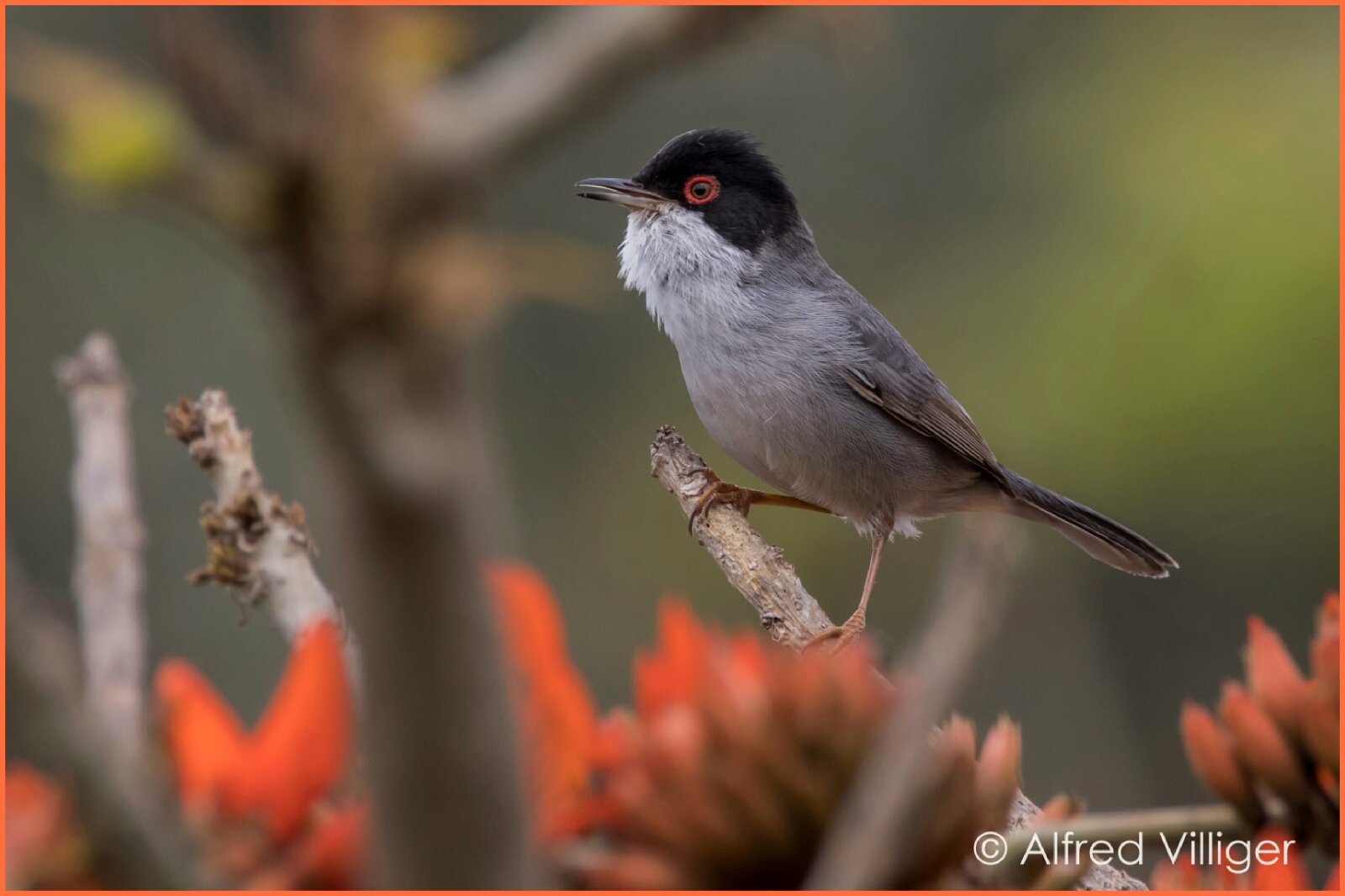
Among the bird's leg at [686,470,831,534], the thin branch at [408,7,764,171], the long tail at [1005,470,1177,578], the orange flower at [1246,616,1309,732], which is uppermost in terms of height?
the thin branch at [408,7,764,171]

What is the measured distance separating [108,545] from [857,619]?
2.51 meters

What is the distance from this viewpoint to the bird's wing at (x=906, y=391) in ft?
14.9

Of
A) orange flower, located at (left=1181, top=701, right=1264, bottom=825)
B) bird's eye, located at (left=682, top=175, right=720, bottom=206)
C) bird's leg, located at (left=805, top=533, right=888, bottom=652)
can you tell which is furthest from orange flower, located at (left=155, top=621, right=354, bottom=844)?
bird's eye, located at (left=682, top=175, right=720, bottom=206)

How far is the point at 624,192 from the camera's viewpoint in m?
4.45

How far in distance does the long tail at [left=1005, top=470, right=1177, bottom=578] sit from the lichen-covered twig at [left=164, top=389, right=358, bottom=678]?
133 inches

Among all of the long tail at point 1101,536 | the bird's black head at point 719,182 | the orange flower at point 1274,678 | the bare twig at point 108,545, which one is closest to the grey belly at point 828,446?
the long tail at point 1101,536

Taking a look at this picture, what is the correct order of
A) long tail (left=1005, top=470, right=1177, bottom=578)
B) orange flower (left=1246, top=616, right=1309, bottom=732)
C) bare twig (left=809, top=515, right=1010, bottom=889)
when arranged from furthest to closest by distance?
long tail (left=1005, top=470, right=1177, bottom=578) < orange flower (left=1246, top=616, right=1309, bottom=732) < bare twig (left=809, top=515, right=1010, bottom=889)

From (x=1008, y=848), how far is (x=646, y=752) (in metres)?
0.40

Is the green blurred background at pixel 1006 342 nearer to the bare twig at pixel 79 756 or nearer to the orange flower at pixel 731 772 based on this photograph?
the orange flower at pixel 731 772

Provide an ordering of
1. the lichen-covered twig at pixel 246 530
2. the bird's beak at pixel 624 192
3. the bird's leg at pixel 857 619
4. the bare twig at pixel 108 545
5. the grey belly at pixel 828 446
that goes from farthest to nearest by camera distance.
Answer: the bird's beak at pixel 624 192 < the grey belly at pixel 828 446 < the bird's leg at pixel 857 619 < the lichen-covered twig at pixel 246 530 < the bare twig at pixel 108 545

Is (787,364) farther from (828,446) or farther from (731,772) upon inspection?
(731,772)

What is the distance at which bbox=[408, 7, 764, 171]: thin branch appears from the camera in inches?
27.3

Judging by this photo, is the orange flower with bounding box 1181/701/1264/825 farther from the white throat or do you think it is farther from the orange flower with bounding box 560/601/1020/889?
the white throat

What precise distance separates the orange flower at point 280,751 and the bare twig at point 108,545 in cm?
5
